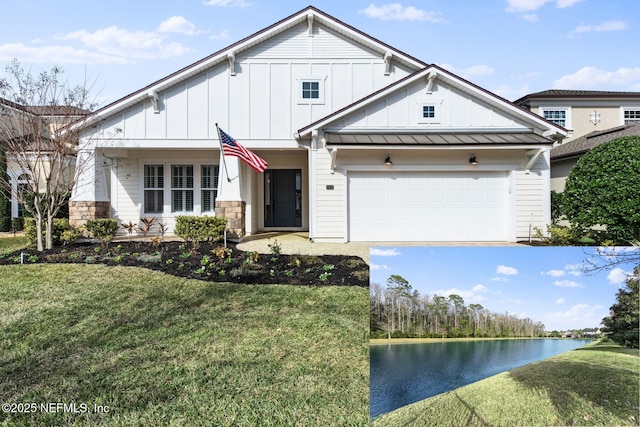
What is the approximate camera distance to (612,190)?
476 inches

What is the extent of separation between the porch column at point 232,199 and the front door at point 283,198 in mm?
2532

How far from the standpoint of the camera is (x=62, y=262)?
9.62 meters

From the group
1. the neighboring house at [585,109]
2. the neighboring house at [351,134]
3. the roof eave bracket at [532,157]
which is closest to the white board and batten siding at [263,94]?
the neighboring house at [351,134]

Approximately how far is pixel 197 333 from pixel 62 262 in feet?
17.5

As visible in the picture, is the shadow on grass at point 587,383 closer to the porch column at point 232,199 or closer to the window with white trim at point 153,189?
the porch column at point 232,199

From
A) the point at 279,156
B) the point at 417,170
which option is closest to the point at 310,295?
the point at 417,170

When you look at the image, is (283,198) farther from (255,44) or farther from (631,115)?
(631,115)

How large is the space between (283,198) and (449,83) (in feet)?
22.1

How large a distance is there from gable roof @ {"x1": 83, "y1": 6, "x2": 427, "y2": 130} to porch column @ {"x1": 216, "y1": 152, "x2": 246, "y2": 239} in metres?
2.81

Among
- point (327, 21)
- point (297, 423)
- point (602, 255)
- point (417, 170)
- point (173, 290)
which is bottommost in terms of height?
point (297, 423)

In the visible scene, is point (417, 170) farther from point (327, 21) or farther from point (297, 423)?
point (297, 423)

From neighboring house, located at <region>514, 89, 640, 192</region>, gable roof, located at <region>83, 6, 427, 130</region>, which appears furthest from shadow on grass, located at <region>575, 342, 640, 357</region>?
neighboring house, located at <region>514, 89, 640, 192</region>

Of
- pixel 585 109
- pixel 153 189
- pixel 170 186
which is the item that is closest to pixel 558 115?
pixel 585 109

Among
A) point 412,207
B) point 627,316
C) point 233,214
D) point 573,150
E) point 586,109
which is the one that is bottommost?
point 627,316
